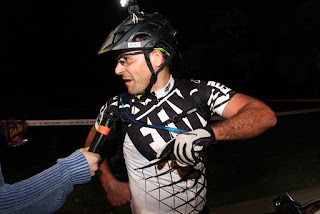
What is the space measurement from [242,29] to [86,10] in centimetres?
1522

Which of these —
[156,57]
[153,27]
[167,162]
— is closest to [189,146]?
[167,162]

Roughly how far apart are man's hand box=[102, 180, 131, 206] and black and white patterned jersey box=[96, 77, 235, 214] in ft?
0.35

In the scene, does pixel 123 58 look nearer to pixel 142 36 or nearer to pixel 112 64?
pixel 142 36

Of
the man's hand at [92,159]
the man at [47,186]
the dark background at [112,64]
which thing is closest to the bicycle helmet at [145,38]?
the man's hand at [92,159]

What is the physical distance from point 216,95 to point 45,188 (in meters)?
1.59

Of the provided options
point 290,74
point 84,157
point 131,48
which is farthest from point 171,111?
point 290,74

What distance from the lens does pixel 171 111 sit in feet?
8.70

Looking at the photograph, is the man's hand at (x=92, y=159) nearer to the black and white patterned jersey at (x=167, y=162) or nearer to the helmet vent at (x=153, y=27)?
the black and white patterned jersey at (x=167, y=162)

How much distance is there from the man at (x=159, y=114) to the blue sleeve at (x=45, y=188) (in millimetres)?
705

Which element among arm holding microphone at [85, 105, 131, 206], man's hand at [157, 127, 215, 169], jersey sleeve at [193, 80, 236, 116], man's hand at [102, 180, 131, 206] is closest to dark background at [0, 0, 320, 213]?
arm holding microphone at [85, 105, 131, 206]

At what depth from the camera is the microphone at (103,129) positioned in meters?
2.17

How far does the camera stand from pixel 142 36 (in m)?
2.74

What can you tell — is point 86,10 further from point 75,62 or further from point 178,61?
point 178,61

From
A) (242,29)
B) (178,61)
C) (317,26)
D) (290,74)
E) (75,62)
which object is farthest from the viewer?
(75,62)
